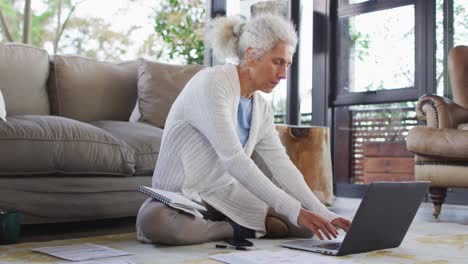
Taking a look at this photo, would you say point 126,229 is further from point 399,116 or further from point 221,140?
point 399,116

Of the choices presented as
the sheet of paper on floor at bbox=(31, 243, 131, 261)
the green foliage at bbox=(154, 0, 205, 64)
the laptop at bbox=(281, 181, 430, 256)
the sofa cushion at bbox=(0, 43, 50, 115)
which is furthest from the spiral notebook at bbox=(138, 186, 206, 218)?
the green foliage at bbox=(154, 0, 205, 64)

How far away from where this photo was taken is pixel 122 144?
2.70 meters

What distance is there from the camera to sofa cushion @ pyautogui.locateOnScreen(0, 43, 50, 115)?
293 cm

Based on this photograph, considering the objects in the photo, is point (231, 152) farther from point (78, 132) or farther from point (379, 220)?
A: point (78, 132)

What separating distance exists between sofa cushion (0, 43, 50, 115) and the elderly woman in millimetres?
1118

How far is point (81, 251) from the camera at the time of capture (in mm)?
1818

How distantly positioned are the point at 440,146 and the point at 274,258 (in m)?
1.67

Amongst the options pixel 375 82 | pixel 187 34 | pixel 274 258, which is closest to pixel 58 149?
pixel 274 258

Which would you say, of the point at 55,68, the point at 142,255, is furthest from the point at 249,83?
the point at 55,68

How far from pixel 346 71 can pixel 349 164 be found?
2.35 ft

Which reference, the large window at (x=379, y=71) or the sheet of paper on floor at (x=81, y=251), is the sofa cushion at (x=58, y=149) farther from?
the large window at (x=379, y=71)

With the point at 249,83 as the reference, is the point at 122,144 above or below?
below

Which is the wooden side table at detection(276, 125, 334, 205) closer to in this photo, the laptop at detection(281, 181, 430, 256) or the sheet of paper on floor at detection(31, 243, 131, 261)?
the laptop at detection(281, 181, 430, 256)

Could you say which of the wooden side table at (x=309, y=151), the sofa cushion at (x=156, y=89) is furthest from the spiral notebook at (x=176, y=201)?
the wooden side table at (x=309, y=151)
